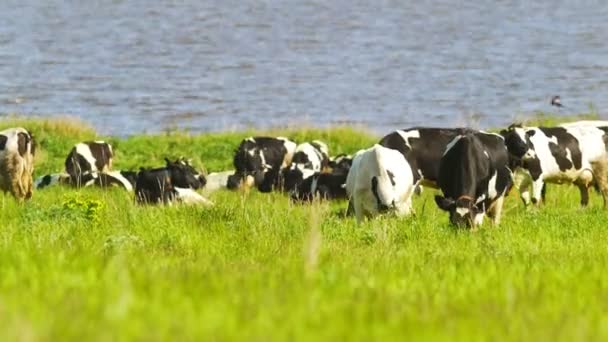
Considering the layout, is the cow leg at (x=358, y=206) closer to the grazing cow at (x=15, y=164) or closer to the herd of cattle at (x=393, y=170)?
the herd of cattle at (x=393, y=170)

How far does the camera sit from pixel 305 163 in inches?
1054

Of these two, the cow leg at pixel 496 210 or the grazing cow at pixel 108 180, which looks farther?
the grazing cow at pixel 108 180

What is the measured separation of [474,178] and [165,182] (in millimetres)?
7770

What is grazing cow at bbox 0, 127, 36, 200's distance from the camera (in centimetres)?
2012

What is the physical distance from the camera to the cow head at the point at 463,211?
13.5 metres

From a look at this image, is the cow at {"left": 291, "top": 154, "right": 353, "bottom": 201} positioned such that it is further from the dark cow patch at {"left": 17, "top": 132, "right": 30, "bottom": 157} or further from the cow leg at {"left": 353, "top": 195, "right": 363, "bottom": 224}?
the cow leg at {"left": 353, "top": 195, "right": 363, "bottom": 224}

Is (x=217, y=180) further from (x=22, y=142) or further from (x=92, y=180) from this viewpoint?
(x=22, y=142)

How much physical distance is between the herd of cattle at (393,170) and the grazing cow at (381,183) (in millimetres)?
12

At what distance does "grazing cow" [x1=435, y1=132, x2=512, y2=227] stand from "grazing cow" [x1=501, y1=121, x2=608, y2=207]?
165 inches

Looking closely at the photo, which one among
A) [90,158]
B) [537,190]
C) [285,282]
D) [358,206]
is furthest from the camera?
[90,158]

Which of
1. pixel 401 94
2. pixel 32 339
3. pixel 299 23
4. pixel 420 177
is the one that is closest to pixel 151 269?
pixel 32 339

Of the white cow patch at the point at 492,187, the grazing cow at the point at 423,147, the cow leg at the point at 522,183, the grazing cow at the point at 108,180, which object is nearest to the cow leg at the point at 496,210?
the white cow patch at the point at 492,187

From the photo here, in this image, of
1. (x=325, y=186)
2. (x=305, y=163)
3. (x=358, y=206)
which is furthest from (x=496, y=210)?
(x=305, y=163)

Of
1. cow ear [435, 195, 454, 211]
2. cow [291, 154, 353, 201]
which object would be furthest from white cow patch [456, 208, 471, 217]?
cow [291, 154, 353, 201]
